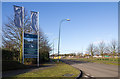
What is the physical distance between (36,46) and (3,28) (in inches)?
267

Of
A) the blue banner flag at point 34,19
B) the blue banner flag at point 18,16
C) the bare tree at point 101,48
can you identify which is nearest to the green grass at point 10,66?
the blue banner flag at point 18,16

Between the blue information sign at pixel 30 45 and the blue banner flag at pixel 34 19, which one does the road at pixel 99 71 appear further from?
the blue banner flag at pixel 34 19

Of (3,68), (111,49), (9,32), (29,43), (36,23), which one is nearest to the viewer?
(3,68)

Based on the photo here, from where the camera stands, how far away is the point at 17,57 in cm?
2086

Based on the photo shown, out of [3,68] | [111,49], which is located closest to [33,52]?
[3,68]

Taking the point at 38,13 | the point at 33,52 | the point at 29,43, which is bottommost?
the point at 33,52

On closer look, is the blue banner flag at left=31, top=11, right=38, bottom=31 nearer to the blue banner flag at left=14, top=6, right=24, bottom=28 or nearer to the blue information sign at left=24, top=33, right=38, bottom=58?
the blue information sign at left=24, top=33, right=38, bottom=58

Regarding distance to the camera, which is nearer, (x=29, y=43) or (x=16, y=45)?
(x=29, y=43)

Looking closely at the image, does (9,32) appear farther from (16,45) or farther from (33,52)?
(33,52)

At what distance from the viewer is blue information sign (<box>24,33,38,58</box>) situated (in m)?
17.1

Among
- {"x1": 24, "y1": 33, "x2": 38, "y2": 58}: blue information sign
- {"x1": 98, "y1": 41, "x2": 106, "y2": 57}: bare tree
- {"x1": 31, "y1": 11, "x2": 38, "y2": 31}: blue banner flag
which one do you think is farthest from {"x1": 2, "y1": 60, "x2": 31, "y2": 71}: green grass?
{"x1": 98, "y1": 41, "x2": 106, "y2": 57}: bare tree

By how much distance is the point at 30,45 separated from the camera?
17594 millimetres

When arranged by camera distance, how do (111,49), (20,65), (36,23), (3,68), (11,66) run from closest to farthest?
(3,68) → (11,66) → (20,65) → (36,23) → (111,49)

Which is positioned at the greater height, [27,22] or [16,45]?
[27,22]
